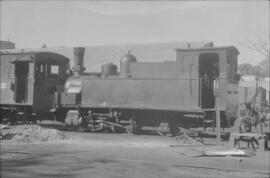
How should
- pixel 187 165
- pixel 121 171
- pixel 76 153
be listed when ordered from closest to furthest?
pixel 121 171 < pixel 187 165 < pixel 76 153

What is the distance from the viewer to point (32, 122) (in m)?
15.7

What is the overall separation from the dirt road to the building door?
7.67 ft

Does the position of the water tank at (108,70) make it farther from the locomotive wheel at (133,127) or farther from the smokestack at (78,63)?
the locomotive wheel at (133,127)

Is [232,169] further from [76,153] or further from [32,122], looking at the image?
[32,122]

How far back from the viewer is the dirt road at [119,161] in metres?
6.81

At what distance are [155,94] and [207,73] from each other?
1.83 meters

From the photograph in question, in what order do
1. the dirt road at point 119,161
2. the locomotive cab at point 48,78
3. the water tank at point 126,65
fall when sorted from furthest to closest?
1. the locomotive cab at point 48,78
2. the water tank at point 126,65
3. the dirt road at point 119,161

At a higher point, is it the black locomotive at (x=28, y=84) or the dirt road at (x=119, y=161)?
the black locomotive at (x=28, y=84)

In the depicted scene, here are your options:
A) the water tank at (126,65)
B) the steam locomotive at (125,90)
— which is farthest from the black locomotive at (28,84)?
the water tank at (126,65)

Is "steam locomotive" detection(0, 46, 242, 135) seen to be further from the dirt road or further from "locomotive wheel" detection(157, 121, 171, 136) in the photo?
the dirt road

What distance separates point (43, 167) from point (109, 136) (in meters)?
6.04

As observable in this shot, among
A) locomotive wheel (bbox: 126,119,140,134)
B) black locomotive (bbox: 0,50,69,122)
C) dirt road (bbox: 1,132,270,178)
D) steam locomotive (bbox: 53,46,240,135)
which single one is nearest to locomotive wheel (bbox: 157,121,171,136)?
steam locomotive (bbox: 53,46,240,135)

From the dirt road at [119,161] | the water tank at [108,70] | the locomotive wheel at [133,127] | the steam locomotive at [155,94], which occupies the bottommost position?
the dirt road at [119,161]

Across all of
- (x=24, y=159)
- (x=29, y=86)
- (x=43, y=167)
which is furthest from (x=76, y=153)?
(x=29, y=86)
